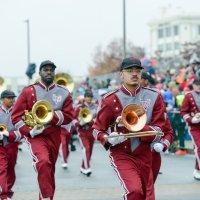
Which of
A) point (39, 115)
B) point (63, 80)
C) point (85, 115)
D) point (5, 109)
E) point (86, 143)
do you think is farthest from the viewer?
point (63, 80)

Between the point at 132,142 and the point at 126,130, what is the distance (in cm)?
16

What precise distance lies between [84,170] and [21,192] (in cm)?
323

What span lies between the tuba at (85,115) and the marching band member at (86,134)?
0.09 ft

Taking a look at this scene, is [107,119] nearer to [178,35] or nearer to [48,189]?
[48,189]

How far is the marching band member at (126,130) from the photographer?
813cm

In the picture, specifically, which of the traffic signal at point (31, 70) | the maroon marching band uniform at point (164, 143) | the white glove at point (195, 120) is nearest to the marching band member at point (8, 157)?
the maroon marching band uniform at point (164, 143)

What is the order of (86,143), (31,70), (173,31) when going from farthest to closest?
(173,31), (31,70), (86,143)

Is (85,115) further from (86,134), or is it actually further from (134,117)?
(134,117)

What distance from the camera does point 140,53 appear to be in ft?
279

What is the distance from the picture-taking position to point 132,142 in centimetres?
831

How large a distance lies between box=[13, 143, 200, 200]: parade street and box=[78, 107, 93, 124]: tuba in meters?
1.14

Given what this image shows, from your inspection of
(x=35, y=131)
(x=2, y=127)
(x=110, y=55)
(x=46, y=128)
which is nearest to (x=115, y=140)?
(x=35, y=131)

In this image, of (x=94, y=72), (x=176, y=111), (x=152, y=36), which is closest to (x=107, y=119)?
(x=176, y=111)

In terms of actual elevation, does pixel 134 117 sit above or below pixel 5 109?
above
